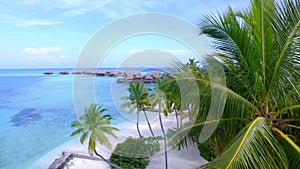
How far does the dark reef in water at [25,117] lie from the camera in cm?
2594

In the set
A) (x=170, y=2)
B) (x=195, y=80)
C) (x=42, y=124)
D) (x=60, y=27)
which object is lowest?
(x=42, y=124)

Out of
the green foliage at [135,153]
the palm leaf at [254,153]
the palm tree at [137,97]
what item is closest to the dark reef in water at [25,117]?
the palm tree at [137,97]

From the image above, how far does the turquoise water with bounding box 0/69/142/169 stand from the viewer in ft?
59.5

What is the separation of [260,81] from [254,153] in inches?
37.4

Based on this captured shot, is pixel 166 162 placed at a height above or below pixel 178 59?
below

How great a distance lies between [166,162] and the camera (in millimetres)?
11617

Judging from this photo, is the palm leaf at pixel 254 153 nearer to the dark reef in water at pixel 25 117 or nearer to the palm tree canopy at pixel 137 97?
the palm tree canopy at pixel 137 97

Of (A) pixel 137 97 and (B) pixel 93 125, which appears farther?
(A) pixel 137 97

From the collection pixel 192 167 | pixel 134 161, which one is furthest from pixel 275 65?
pixel 134 161

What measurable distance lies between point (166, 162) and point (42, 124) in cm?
1958

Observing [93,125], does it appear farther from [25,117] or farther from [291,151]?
[25,117]

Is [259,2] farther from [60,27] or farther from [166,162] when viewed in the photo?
[60,27]

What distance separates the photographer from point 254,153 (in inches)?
76.7

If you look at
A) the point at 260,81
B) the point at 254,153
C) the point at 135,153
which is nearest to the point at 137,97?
the point at 135,153
